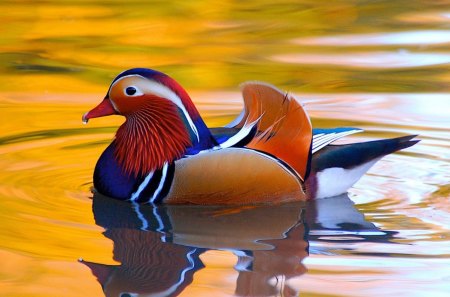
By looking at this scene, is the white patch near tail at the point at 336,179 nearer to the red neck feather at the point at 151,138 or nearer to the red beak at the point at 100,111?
the red neck feather at the point at 151,138

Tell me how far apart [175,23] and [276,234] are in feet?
18.9

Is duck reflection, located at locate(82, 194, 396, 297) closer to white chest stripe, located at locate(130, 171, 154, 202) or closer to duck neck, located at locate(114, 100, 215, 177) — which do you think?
white chest stripe, located at locate(130, 171, 154, 202)

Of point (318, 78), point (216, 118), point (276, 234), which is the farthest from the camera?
point (318, 78)

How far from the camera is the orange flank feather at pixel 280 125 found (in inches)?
231

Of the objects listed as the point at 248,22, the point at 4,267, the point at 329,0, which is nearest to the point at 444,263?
the point at 4,267

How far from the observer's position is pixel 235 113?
768cm

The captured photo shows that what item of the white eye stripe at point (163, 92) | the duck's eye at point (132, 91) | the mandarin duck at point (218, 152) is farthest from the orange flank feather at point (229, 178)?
the duck's eye at point (132, 91)

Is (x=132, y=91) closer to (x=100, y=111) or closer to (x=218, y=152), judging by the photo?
(x=100, y=111)

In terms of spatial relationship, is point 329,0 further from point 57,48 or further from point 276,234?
point 276,234

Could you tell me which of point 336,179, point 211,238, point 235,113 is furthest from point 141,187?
point 235,113

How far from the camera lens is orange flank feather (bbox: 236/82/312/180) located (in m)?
5.87

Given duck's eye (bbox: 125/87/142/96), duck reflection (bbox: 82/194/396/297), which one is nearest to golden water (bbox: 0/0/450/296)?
duck reflection (bbox: 82/194/396/297)

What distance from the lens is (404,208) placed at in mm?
5785

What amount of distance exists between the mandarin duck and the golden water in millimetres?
124
